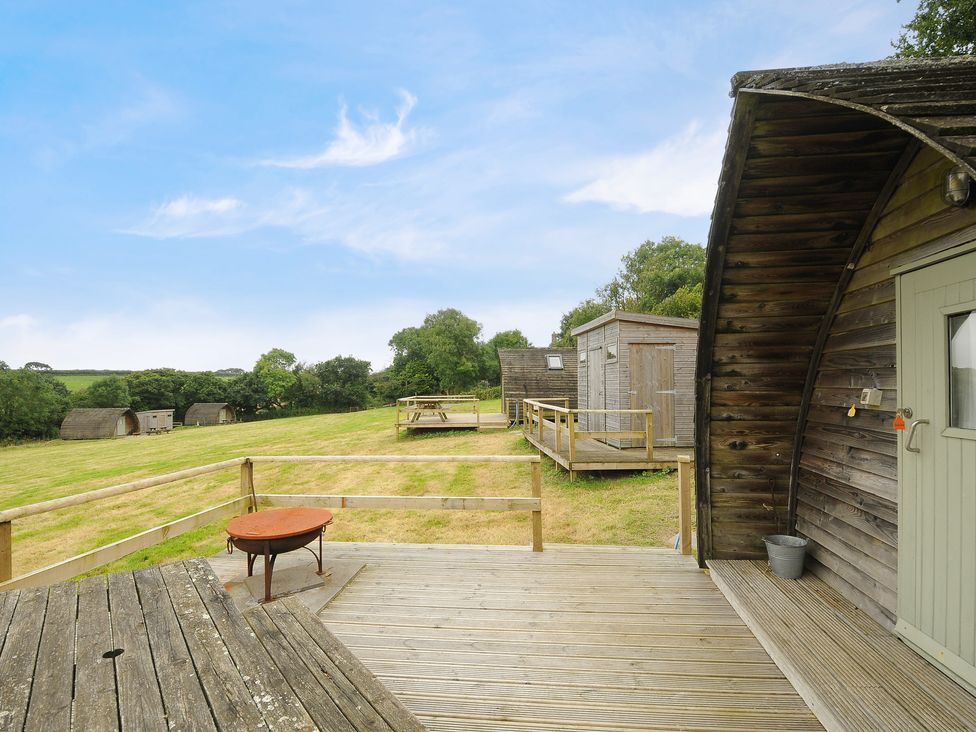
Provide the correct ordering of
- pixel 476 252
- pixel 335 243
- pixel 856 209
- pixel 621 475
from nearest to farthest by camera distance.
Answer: pixel 856 209
pixel 621 475
pixel 335 243
pixel 476 252

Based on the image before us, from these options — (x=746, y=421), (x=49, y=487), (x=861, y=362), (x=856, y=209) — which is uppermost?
(x=856, y=209)

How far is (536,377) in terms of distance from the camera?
18438 millimetres

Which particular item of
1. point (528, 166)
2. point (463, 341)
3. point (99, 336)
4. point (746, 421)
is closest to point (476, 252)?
point (463, 341)

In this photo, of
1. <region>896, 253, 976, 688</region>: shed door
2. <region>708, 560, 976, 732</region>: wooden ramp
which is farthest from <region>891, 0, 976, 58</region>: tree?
<region>708, 560, 976, 732</region>: wooden ramp

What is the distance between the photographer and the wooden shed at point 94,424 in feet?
86.6

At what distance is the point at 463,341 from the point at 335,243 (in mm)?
14658

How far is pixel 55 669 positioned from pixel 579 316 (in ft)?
139

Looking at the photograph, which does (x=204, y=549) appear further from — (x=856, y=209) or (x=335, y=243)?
(x=335, y=243)

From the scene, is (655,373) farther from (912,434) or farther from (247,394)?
(247,394)

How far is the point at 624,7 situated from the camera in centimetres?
1159

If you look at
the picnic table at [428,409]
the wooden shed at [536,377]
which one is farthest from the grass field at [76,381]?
the wooden shed at [536,377]

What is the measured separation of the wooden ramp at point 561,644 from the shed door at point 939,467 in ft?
2.52

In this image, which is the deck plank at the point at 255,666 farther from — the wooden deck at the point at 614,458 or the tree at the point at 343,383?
the tree at the point at 343,383

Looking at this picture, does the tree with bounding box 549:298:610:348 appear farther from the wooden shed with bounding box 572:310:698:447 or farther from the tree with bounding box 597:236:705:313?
the wooden shed with bounding box 572:310:698:447
